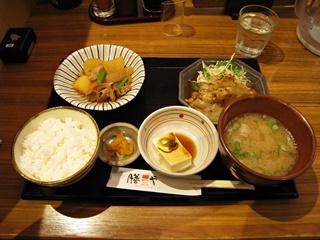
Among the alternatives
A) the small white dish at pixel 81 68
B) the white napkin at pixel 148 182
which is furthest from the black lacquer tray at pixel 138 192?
the small white dish at pixel 81 68

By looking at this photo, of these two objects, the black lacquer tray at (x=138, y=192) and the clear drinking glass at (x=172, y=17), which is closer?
the black lacquer tray at (x=138, y=192)

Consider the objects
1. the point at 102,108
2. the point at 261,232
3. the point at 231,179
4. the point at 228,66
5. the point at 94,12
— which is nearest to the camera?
the point at 261,232

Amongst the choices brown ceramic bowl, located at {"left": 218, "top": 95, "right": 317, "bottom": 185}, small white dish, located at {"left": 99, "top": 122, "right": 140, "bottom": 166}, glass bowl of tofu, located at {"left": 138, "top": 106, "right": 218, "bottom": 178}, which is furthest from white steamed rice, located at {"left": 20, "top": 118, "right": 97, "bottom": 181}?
brown ceramic bowl, located at {"left": 218, "top": 95, "right": 317, "bottom": 185}

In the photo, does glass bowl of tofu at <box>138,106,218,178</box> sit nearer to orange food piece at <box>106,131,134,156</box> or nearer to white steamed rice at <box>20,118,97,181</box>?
orange food piece at <box>106,131,134,156</box>

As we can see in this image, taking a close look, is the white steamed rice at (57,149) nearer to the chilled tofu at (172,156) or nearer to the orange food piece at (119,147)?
the orange food piece at (119,147)

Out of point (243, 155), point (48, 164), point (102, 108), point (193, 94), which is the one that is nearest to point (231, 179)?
point (243, 155)

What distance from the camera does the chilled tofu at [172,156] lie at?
119 cm

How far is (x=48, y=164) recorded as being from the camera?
3.96ft

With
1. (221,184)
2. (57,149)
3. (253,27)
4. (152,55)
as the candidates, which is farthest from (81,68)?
(253,27)

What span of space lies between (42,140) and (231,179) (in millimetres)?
1004

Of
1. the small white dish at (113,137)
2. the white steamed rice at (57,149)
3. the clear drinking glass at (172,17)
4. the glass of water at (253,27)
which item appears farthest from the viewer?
the clear drinking glass at (172,17)

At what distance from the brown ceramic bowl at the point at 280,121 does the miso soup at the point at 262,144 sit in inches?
1.3

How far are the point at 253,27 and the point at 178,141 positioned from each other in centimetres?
114

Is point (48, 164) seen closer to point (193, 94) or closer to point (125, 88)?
point (125, 88)
